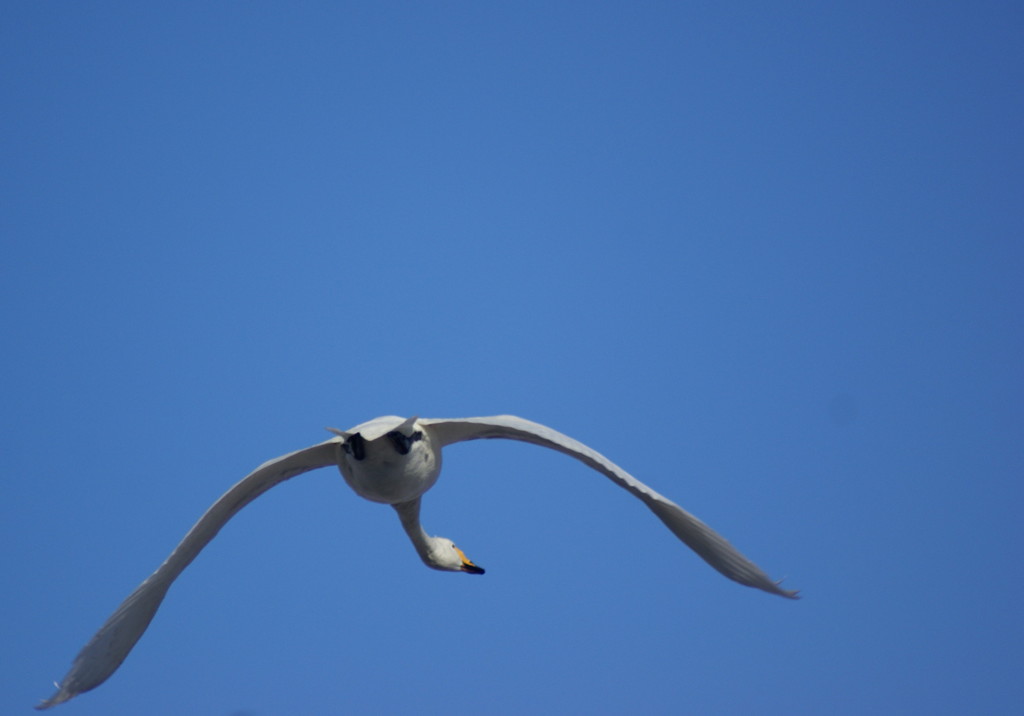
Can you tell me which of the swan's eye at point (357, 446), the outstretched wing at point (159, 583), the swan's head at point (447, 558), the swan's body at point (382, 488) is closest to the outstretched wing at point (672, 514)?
the swan's body at point (382, 488)

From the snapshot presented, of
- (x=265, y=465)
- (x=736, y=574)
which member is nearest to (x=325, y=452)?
(x=265, y=465)

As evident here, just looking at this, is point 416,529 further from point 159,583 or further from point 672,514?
point 672,514

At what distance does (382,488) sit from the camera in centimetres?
346

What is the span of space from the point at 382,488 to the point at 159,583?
1.26m

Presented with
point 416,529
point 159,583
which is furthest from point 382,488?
point 159,583

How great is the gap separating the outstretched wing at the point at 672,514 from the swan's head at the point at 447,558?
1.37m

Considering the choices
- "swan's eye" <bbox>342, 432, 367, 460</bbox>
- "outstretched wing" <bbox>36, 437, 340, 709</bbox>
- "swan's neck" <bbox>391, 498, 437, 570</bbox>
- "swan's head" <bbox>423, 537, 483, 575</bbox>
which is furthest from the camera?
"swan's head" <bbox>423, 537, 483, 575</bbox>

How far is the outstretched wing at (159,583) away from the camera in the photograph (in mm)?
3697

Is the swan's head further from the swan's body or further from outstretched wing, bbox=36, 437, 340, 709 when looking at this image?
outstretched wing, bbox=36, 437, 340, 709

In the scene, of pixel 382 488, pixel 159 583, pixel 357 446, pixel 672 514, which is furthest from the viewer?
pixel 159 583

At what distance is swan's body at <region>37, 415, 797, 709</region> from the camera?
10.4 feet

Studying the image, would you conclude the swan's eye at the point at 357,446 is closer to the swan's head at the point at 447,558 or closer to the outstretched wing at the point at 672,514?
the outstretched wing at the point at 672,514

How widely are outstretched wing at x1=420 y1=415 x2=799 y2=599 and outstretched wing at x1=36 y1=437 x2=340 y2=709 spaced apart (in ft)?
2.88

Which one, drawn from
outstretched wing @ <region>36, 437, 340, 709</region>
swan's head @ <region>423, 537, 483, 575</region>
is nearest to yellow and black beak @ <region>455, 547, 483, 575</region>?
swan's head @ <region>423, 537, 483, 575</region>
